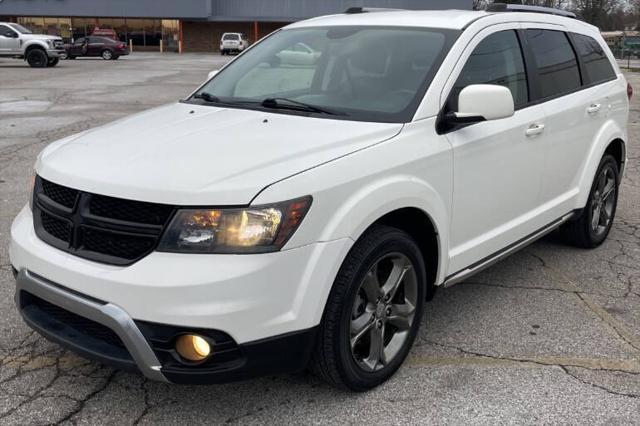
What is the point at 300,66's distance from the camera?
4184mm

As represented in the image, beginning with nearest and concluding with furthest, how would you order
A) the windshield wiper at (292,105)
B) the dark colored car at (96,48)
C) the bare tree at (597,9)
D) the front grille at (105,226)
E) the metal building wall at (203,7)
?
the front grille at (105,226) → the windshield wiper at (292,105) → the dark colored car at (96,48) → the metal building wall at (203,7) → the bare tree at (597,9)

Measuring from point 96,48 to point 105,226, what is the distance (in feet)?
133

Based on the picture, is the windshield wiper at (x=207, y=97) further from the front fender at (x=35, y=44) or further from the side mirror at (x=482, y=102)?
the front fender at (x=35, y=44)

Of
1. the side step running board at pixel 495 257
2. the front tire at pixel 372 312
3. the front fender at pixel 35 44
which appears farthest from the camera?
the front fender at pixel 35 44

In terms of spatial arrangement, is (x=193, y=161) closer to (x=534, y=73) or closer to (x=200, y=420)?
(x=200, y=420)

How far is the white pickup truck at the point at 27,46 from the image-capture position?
28.4m

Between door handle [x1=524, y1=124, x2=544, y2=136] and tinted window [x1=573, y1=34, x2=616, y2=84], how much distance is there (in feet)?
3.48

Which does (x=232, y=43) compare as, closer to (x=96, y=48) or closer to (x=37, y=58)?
(x=96, y=48)

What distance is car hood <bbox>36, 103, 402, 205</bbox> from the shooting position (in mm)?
2604

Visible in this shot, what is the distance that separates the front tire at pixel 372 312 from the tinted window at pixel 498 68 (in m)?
A: 0.92

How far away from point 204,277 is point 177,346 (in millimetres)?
325

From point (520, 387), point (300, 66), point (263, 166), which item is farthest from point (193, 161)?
point (520, 387)

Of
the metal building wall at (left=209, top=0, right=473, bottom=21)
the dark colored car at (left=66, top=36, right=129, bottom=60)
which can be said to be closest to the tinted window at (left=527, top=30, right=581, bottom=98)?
the dark colored car at (left=66, top=36, right=129, bottom=60)

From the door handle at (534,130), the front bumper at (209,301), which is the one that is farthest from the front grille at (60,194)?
the door handle at (534,130)
